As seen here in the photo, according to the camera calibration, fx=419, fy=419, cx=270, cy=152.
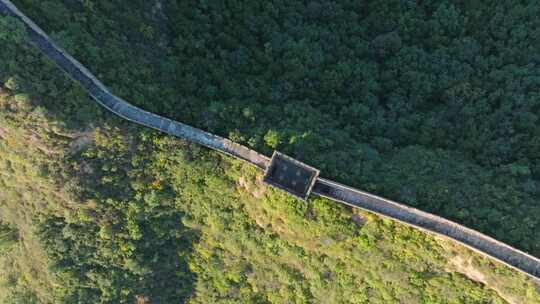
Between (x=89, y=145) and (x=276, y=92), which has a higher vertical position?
(x=276, y=92)

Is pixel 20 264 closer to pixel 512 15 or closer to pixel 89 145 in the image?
pixel 89 145

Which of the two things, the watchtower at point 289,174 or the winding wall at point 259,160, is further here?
the watchtower at point 289,174

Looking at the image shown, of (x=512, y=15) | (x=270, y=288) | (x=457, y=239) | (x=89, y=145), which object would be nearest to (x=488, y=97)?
(x=512, y=15)

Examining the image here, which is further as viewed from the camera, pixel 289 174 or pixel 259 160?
pixel 259 160

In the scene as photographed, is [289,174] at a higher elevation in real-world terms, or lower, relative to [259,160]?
higher
